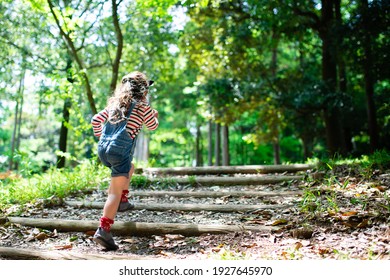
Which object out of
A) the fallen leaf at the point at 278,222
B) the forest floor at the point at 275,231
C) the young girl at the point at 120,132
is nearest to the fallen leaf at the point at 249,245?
the forest floor at the point at 275,231

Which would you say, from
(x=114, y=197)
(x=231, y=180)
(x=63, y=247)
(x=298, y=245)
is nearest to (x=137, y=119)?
(x=114, y=197)

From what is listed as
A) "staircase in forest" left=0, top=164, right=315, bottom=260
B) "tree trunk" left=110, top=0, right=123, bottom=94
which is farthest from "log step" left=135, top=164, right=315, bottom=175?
"tree trunk" left=110, top=0, right=123, bottom=94

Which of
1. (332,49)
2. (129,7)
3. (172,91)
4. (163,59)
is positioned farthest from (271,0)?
(172,91)

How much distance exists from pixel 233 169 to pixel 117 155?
350cm

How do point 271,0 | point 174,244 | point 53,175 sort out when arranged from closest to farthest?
point 174,244 → point 53,175 → point 271,0

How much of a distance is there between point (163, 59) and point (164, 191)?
7502 mm

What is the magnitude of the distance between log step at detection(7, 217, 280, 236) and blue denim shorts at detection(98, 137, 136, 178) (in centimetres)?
64

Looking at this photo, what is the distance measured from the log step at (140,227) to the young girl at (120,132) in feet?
1.33

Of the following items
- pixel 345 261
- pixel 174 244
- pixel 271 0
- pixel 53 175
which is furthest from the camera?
pixel 271 0

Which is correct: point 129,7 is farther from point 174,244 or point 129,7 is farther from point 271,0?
point 174,244

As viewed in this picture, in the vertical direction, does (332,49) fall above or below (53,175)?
above

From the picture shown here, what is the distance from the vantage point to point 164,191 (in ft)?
18.6

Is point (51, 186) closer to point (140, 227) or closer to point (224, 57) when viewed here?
point (140, 227)

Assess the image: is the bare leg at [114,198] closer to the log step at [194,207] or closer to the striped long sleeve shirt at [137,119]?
the striped long sleeve shirt at [137,119]
